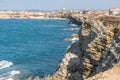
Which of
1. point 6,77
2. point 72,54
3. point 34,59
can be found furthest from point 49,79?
point 34,59

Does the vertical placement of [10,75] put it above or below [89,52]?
below

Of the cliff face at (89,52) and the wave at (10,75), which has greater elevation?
the cliff face at (89,52)

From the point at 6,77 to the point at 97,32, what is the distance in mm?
17322

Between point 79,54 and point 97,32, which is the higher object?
point 97,32

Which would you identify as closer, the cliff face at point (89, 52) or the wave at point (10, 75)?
the cliff face at point (89, 52)

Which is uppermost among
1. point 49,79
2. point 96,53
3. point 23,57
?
point 96,53

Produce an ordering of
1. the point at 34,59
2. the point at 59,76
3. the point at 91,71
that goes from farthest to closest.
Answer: the point at 34,59, the point at 59,76, the point at 91,71

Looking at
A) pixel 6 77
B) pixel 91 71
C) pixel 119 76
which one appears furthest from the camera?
pixel 6 77

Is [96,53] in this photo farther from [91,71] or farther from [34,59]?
[34,59]

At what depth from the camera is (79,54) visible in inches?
1294

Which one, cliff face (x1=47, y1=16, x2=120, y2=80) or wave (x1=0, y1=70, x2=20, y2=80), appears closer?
cliff face (x1=47, y1=16, x2=120, y2=80)

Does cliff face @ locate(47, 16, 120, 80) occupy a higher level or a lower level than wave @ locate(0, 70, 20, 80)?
higher

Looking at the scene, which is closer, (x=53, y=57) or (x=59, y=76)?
(x=59, y=76)

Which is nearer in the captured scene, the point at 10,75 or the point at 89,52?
the point at 89,52
